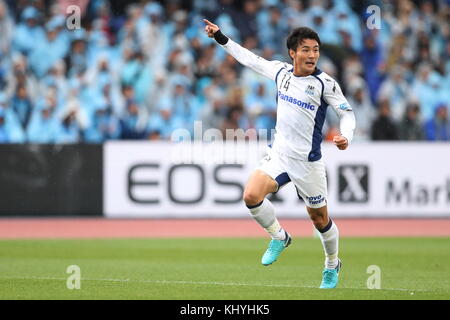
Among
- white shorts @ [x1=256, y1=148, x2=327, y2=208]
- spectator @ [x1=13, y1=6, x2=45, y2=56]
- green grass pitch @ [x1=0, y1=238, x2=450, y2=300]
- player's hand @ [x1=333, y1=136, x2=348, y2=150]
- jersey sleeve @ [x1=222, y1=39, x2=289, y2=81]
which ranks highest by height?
spectator @ [x1=13, y1=6, x2=45, y2=56]

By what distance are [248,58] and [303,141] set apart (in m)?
1.10

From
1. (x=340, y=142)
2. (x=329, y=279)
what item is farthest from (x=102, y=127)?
(x=340, y=142)

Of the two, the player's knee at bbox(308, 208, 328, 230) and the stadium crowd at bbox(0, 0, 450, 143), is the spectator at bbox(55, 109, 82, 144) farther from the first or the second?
the player's knee at bbox(308, 208, 328, 230)

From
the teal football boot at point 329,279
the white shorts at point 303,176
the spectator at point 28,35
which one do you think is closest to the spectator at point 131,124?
the spectator at point 28,35

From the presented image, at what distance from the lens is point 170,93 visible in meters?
20.3

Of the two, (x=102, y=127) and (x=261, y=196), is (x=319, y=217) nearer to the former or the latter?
(x=261, y=196)

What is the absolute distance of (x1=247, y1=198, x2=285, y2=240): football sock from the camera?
34.5ft

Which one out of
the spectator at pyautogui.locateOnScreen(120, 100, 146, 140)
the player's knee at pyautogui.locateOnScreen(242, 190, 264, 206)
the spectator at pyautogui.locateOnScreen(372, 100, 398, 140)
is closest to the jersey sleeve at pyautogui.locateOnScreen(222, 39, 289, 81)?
the player's knee at pyautogui.locateOnScreen(242, 190, 264, 206)

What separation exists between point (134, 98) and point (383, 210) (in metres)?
5.13

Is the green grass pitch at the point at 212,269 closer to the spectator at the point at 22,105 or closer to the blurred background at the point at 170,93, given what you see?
the blurred background at the point at 170,93

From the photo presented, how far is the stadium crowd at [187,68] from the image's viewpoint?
64.7 ft

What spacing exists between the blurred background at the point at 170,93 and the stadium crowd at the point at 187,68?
0.09 ft

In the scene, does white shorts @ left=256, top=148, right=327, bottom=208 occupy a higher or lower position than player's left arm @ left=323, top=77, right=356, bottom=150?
lower
